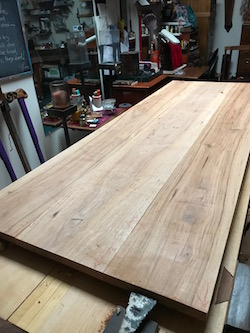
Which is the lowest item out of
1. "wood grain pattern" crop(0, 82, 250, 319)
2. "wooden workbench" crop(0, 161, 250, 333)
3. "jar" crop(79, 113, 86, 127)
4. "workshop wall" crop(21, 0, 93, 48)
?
"jar" crop(79, 113, 86, 127)

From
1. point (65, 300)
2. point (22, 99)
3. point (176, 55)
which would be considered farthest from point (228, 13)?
point (65, 300)

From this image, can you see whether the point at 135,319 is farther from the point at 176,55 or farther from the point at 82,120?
the point at 176,55

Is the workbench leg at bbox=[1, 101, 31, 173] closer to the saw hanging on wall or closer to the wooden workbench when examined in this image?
the wooden workbench

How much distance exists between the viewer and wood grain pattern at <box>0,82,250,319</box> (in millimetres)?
505

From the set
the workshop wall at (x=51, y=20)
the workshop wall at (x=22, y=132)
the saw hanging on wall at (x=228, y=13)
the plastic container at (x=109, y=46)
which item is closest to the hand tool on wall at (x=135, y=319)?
the workshop wall at (x=22, y=132)

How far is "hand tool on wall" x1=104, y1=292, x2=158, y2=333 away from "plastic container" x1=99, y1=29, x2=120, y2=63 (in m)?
2.48

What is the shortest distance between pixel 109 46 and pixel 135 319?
8.48 feet

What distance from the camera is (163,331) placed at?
473 mm

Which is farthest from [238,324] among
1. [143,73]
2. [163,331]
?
[143,73]

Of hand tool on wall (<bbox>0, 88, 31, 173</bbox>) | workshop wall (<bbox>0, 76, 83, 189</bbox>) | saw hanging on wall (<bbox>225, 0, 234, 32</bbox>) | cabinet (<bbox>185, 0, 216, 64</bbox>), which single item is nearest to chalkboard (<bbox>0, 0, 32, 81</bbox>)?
workshop wall (<bbox>0, 76, 83, 189</bbox>)

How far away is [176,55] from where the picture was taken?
11.0ft

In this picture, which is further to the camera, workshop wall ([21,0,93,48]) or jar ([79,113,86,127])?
jar ([79,113,86,127])

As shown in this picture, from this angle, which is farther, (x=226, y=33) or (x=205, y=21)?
(x=226, y=33)

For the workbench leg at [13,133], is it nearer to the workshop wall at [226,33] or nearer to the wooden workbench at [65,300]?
the wooden workbench at [65,300]
